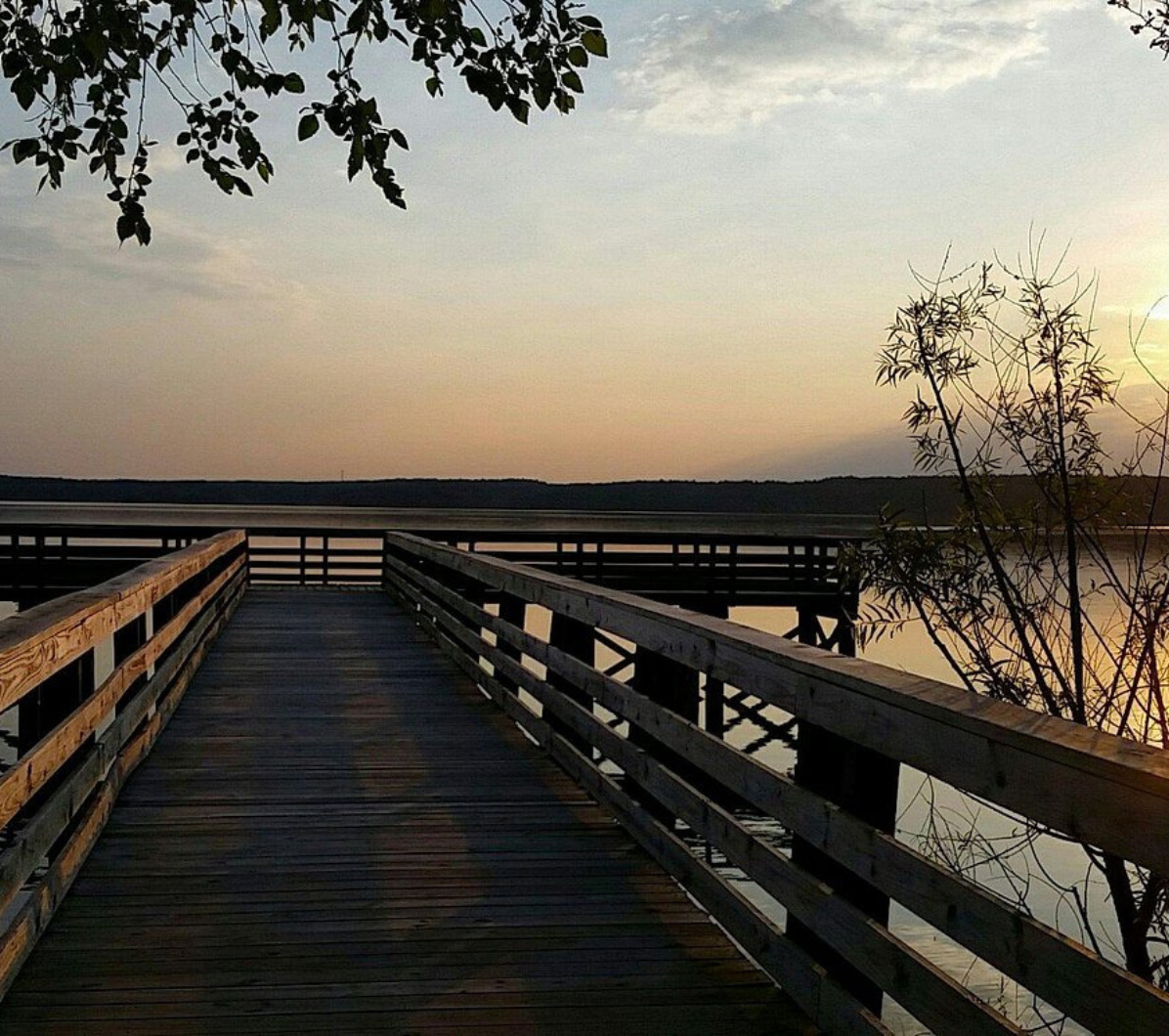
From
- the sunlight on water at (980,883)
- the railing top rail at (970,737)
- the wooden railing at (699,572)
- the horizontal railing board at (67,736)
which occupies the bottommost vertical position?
the sunlight on water at (980,883)

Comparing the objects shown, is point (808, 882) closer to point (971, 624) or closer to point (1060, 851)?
point (971, 624)

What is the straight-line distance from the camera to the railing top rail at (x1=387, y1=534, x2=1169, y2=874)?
76.4 inches

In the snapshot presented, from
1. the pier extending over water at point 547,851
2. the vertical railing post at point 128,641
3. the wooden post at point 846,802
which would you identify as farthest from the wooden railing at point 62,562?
the wooden post at point 846,802

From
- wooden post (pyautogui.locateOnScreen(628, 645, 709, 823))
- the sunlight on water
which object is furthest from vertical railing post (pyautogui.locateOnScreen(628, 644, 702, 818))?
the sunlight on water

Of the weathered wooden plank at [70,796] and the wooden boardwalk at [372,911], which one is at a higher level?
the weathered wooden plank at [70,796]

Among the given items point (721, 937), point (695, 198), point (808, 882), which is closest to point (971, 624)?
point (721, 937)

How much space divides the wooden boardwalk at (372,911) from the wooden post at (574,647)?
0.88ft

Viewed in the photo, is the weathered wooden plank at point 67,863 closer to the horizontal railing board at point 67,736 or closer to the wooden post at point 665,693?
the horizontal railing board at point 67,736

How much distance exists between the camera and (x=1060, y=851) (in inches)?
584

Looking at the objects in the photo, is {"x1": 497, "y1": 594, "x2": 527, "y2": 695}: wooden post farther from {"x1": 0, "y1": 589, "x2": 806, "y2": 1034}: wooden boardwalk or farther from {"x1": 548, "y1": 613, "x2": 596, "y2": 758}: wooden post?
{"x1": 548, "y1": 613, "x2": 596, "y2": 758}: wooden post

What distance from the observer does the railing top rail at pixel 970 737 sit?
194cm

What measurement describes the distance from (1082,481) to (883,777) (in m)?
3.98

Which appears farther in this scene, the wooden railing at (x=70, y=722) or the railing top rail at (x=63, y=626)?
the wooden railing at (x=70, y=722)

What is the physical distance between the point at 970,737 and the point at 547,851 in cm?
271
